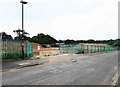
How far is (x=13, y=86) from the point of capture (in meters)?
15.1

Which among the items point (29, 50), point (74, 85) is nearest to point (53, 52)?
point (29, 50)

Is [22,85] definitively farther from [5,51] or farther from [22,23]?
[22,23]

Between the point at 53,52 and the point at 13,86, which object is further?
the point at 53,52

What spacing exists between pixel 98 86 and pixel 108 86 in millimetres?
526

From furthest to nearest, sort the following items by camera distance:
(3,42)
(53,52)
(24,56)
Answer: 1. (53,52)
2. (24,56)
3. (3,42)

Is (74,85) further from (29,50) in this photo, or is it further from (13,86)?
(29,50)

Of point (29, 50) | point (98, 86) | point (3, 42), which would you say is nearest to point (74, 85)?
point (98, 86)

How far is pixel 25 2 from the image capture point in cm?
4006

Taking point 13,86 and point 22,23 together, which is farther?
point 22,23

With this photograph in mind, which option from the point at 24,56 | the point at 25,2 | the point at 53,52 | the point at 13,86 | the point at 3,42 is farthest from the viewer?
the point at 53,52

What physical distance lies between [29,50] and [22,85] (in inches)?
1211

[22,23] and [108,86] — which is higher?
[22,23]

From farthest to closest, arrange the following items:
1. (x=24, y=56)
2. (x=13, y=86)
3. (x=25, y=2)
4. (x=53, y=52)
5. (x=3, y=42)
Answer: (x=53, y=52) < (x=24, y=56) < (x=25, y=2) < (x=3, y=42) < (x=13, y=86)

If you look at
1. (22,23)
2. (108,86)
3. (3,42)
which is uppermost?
(22,23)
